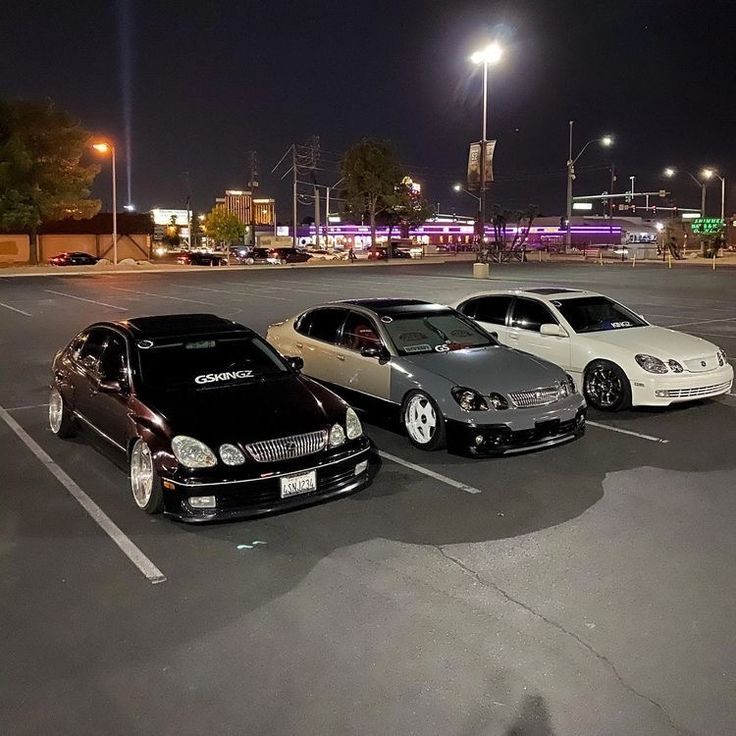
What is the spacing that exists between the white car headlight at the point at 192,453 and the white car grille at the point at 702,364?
244 inches

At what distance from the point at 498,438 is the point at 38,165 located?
172 feet

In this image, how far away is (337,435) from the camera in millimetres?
6359

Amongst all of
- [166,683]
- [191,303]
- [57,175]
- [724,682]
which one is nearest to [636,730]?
[724,682]

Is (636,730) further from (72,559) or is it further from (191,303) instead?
(191,303)

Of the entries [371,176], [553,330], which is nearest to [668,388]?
[553,330]

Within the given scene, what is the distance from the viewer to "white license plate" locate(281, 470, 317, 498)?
592 cm

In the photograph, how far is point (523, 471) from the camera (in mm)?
7398

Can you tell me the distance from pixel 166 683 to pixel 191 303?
22417mm

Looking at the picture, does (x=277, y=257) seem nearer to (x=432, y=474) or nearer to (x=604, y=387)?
(x=604, y=387)

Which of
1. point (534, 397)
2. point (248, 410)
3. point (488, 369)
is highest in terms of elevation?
point (488, 369)

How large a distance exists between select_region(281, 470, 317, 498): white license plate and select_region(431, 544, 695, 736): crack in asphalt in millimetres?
1019

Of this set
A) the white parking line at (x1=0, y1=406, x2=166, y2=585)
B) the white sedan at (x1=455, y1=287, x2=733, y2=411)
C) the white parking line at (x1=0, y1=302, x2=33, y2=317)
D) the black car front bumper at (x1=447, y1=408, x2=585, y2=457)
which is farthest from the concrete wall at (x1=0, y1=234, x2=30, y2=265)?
the black car front bumper at (x1=447, y1=408, x2=585, y2=457)

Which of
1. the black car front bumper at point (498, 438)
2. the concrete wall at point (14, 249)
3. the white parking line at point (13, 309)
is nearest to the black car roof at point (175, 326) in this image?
the black car front bumper at point (498, 438)

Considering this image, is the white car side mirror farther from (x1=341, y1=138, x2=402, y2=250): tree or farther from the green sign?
the green sign
